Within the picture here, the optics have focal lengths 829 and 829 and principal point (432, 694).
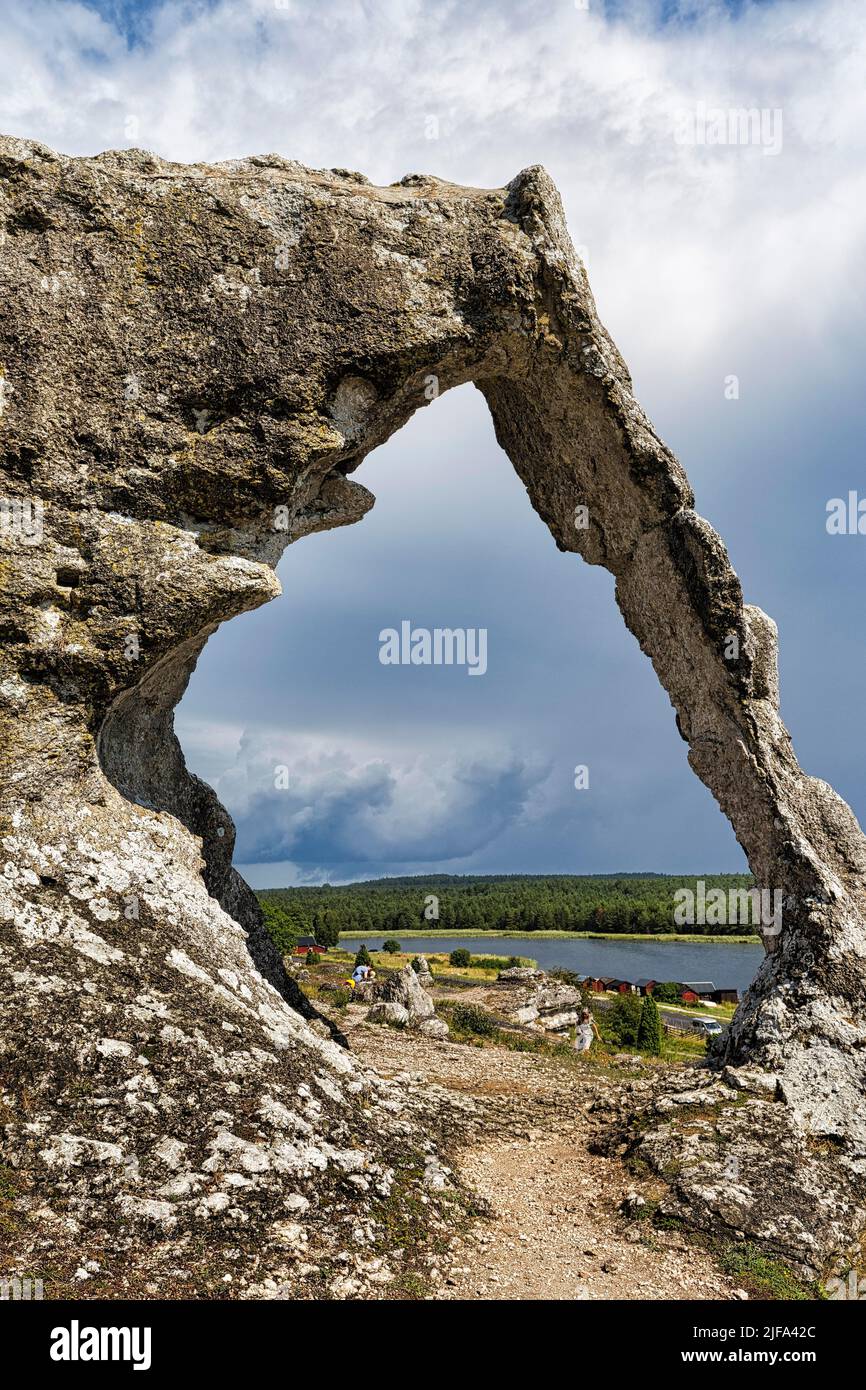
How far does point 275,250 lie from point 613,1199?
12.6 meters

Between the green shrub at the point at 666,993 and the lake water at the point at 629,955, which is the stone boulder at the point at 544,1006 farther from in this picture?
the lake water at the point at 629,955

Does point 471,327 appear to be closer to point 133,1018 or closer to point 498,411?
point 498,411

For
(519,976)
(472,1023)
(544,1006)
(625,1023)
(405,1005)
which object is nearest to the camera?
(405,1005)

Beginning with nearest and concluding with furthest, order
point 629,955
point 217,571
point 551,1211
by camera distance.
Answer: point 551,1211
point 217,571
point 629,955

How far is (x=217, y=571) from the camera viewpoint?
35.1 ft

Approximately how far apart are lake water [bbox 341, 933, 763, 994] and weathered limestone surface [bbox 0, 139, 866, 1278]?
5040cm

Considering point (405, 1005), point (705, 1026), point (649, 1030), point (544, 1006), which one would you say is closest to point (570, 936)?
point (705, 1026)

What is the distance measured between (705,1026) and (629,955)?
54.0 m

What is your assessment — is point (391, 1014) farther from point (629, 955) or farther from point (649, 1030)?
point (629, 955)

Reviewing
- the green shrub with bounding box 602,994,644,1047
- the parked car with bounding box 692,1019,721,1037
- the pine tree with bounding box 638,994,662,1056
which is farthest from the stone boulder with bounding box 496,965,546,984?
the pine tree with bounding box 638,994,662,1056

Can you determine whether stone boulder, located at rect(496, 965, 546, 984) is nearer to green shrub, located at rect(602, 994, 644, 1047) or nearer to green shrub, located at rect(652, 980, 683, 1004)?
green shrub, located at rect(602, 994, 644, 1047)

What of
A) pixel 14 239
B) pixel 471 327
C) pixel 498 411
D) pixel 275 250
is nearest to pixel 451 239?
pixel 471 327

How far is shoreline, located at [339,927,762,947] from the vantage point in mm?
104688

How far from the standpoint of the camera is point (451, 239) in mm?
11695
